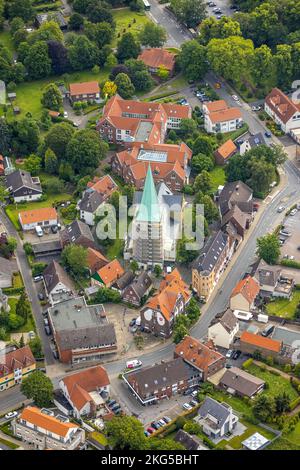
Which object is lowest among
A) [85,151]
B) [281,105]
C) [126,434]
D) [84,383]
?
[84,383]

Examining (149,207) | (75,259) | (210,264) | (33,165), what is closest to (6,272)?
(75,259)

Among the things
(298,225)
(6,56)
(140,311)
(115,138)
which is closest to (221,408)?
(140,311)

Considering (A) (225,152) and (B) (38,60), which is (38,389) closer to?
(A) (225,152)

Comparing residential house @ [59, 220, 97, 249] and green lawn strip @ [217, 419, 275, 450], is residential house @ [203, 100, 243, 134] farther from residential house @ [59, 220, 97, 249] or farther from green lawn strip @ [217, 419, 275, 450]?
green lawn strip @ [217, 419, 275, 450]

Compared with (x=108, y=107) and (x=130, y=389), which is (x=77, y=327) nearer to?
(x=130, y=389)

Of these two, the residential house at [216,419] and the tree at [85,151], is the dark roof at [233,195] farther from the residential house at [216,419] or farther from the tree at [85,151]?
the residential house at [216,419]

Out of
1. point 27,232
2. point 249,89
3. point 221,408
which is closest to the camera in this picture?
point 221,408

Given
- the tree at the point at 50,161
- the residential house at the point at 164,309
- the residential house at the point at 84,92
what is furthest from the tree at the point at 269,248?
the residential house at the point at 84,92
